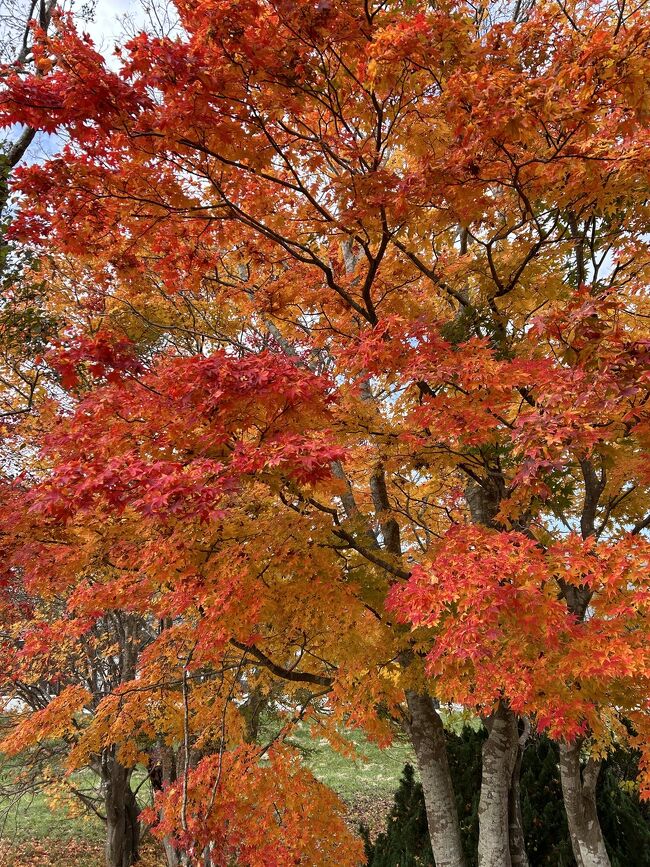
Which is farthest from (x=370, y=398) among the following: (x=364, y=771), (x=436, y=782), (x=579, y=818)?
(x=364, y=771)

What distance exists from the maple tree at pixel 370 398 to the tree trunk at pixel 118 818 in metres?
4.22

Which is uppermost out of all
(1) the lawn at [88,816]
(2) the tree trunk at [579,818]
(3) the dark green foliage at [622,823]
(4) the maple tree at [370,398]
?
(4) the maple tree at [370,398]

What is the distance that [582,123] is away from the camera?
4.02 m

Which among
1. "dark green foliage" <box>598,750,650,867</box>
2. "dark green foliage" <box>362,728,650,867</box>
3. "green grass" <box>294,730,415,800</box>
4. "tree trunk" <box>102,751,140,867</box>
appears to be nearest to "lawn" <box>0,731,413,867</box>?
"green grass" <box>294,730,415,800</box>

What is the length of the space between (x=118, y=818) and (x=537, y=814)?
768 centimetres

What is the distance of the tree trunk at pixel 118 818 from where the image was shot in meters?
10.3

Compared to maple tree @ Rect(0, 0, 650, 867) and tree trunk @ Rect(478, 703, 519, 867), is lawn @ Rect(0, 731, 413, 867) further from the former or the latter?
maple tree @ Rect(0, 0, 650, 867)

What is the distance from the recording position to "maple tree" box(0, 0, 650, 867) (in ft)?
12.1

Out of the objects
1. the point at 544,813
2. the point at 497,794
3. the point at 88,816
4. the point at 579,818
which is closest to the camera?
the point at 497,794

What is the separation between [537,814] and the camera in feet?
27.7

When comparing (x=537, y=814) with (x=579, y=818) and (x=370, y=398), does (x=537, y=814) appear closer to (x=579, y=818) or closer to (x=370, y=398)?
(x=579, y=818)

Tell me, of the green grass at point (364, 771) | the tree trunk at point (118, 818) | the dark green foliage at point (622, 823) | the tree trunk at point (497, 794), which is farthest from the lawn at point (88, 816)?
the tree trunk at point (497, 794)

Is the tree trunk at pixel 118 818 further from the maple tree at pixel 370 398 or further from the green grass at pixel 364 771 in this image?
the green grass at pixel 364 771

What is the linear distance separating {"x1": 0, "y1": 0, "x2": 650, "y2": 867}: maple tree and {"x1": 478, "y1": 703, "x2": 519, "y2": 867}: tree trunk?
0.10ft
